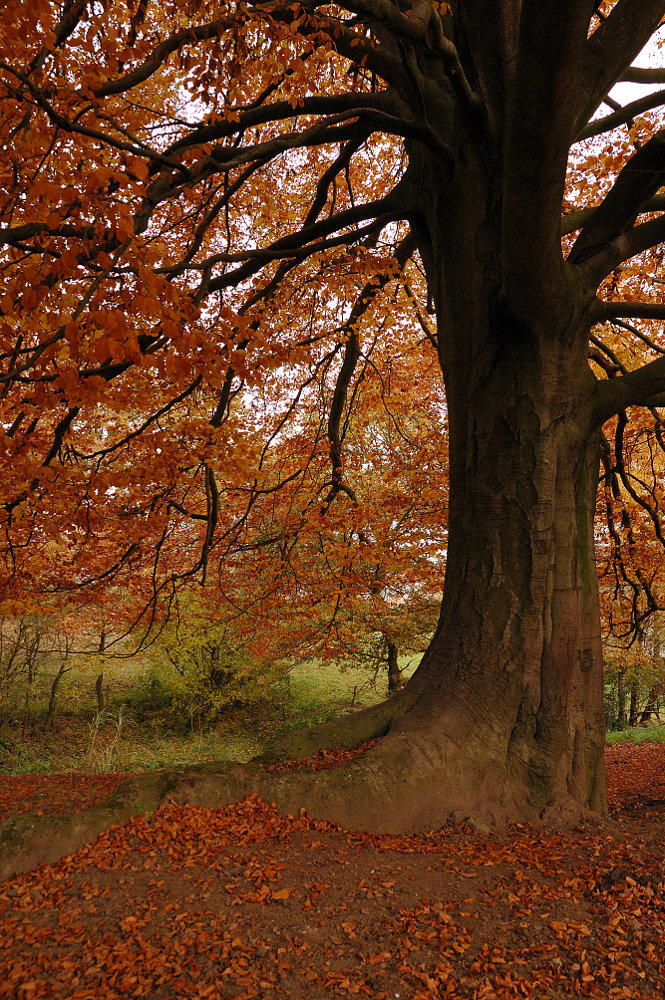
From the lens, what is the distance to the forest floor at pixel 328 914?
78.2 inches

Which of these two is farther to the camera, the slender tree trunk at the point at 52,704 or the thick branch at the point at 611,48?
the slender tree trunk at the point at 52,704

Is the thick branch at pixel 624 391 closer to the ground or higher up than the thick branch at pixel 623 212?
closer to the ground

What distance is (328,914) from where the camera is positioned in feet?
7.81

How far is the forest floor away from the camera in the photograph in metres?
1.99

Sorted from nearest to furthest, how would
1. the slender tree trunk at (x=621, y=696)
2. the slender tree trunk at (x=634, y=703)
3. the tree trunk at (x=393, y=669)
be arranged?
the tree trunk at (x=393, y=669), the slender tree trunk at (x=621, y=696), the slender tree trunk at (x=634, y=703)

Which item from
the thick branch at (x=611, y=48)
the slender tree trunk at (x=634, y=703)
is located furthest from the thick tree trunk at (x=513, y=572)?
the slender tree trunk at (x=634, y=703)

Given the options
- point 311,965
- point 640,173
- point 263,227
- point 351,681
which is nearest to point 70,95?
point 640,173

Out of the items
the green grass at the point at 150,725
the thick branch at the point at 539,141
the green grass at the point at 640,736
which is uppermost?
the thick branch at the point at 539,141

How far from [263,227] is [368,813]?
7601mm

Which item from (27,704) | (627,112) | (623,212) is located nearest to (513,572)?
(623,212)

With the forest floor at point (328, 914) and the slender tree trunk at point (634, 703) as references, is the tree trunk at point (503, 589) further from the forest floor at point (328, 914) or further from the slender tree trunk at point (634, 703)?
the slender tree trunk at point (634, 703)

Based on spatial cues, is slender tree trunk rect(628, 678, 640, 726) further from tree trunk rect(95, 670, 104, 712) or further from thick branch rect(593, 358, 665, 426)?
tree trunk rect(95, 670, 104, 712)

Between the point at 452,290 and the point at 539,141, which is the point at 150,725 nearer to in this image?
the point at 452,290

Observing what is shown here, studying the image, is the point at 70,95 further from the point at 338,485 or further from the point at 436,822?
the point at 436,822
